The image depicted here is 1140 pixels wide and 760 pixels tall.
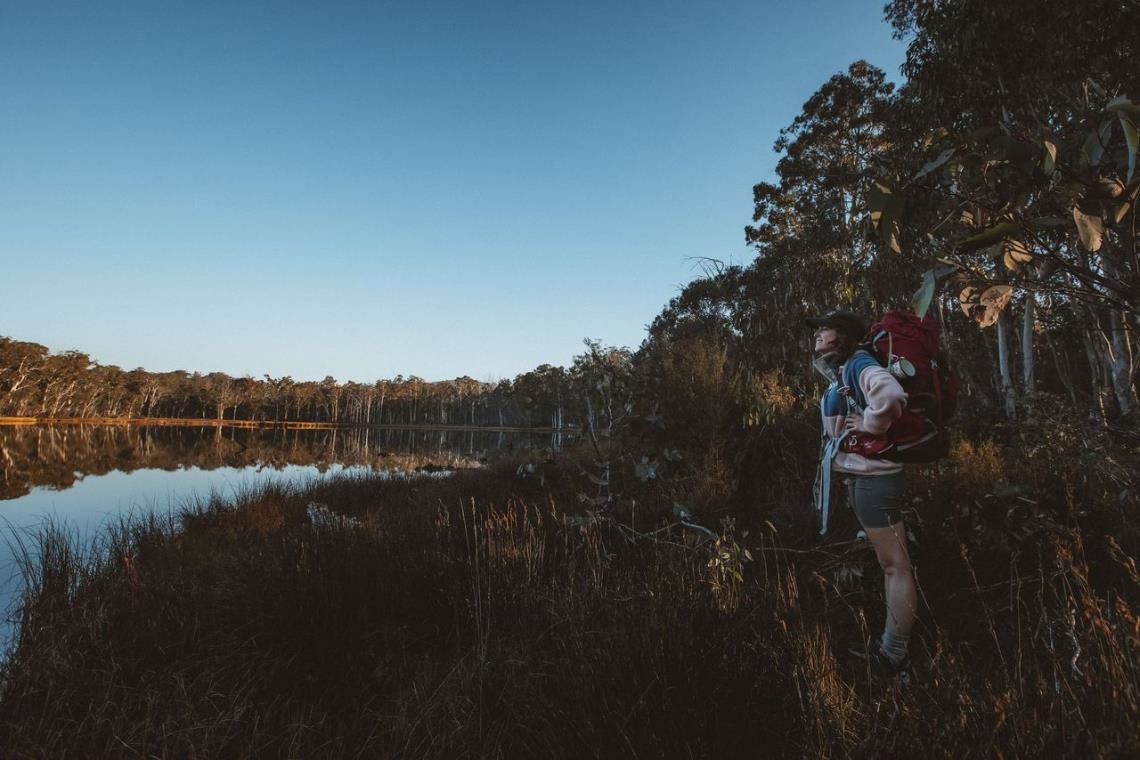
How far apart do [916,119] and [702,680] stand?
9715mm

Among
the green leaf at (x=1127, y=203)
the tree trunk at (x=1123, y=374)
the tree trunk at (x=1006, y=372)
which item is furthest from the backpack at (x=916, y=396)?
the tree trunk at (x=1123, y=374)

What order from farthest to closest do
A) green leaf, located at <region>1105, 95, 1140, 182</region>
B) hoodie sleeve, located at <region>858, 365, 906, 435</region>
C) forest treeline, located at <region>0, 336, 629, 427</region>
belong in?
1. forest treeline, located at <region>0, 336, 629, 427</region>
2. hoodie sleeve, located at <region>858, 365, 906, 435</region>
3. green leaf, located at <region>1105, 95, 1140, 182</region>

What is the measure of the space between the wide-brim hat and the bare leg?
0.93 metres

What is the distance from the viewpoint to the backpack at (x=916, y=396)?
2.43m

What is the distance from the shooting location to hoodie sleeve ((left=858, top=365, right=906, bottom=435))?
7.64 ft

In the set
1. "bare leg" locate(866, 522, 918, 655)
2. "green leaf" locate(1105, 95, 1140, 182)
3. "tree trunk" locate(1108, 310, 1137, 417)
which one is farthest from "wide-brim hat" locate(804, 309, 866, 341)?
"tree trunk" locate(1108, 310, 1137, 417)

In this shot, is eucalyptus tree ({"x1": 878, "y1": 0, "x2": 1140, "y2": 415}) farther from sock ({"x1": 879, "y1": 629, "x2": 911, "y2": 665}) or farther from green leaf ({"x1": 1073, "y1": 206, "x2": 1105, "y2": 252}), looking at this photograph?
sock ({"x1": 879, "y1": 629, "x2": 911, "y2": 665})

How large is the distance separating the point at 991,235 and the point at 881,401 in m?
1.52

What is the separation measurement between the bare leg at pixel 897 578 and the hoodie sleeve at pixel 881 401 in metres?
0.50

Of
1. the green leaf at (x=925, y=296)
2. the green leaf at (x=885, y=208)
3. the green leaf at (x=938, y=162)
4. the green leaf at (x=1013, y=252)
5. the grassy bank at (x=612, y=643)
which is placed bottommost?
the grassy bank at (x=612, y=643)

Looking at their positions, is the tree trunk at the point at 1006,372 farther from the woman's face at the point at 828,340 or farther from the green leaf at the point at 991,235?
the green leaf at the point at 991,235

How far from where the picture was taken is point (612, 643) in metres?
2.05

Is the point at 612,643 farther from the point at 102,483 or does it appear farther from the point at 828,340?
the point at 102,483

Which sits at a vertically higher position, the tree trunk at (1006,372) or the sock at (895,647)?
the tree trunk at (1006,372)
